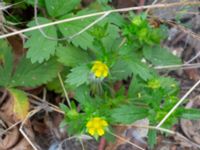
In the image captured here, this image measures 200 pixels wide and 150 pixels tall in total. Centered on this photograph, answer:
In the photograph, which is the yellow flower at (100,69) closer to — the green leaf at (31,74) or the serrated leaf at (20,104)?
the green leaf at (31,74)

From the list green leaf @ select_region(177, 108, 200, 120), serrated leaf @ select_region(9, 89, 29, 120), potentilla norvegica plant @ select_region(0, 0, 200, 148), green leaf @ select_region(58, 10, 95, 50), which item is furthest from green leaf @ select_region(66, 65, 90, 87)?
green leaf @ select_region(177, 108, 200, 120)

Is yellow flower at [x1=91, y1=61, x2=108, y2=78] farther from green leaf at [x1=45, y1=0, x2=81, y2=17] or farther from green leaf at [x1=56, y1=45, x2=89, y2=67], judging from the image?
green leaf at [x1=45, y1=0, x2=81, y2=17]

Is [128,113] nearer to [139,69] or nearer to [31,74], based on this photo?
[139,69]

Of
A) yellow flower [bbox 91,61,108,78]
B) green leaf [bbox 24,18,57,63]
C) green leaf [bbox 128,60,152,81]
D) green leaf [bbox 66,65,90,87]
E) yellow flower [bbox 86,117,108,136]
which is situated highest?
green leaf [bbox 24,18,57,63]

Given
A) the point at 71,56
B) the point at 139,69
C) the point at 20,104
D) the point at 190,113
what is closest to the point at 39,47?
the point at 71,56

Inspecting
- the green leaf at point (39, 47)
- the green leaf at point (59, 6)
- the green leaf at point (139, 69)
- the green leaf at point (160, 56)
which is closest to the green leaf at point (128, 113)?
the green leaf at point (139, 69)

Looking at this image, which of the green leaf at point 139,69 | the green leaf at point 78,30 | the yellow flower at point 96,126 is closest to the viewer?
the yellow flower at point 96,126

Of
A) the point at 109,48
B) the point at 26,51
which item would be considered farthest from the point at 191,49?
the point at 26,51

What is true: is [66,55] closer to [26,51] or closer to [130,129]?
[26,51]
